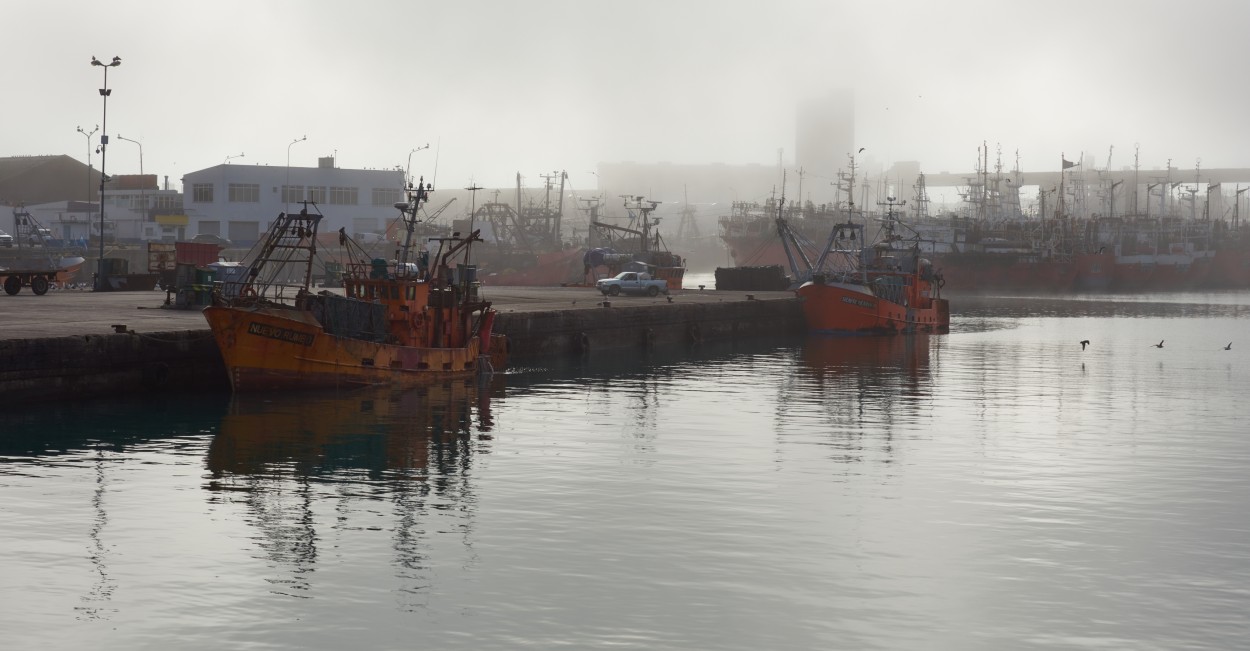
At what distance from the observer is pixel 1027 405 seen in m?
40.3

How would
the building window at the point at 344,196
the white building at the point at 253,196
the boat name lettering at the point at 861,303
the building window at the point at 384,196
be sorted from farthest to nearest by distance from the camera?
the building window at the point at 384,196
the building window at the point at 344,196
the white building at the point at 253,196
the boat name lettering at the point at 861,303

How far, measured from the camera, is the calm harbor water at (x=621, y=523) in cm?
1585

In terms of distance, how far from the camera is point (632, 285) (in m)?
76.4

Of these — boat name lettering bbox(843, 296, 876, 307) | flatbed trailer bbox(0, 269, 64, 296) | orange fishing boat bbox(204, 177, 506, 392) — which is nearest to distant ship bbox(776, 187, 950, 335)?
boat name lettering bbox(843, 296, 876, 307)

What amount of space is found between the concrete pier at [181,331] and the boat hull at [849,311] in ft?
4.05

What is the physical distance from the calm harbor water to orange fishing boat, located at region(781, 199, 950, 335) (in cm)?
3314

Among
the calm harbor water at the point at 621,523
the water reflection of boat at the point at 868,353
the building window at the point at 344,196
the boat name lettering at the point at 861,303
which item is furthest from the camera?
the building window at the point at 344,196

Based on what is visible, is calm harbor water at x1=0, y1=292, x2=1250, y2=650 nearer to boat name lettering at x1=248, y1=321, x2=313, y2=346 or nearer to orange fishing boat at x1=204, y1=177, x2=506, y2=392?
orange fishing boat at x1=204, y1=177, x2=506, y2=392

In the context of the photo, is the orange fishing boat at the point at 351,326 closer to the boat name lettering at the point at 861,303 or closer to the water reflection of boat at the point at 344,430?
the water reflection of boat at the point at 344,430

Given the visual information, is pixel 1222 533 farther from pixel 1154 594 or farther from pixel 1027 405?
pixel 1027 405

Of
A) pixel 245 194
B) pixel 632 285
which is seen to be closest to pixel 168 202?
pixel 245 194

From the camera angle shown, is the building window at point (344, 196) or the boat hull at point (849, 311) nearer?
the boat hull at point (849, 311)

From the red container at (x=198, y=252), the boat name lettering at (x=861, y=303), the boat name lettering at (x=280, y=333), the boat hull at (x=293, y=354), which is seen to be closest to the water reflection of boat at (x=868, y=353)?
the boat name lettering at (x=861, y=303)

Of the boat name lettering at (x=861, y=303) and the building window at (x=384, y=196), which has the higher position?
the building window at (x=384, y=196)
